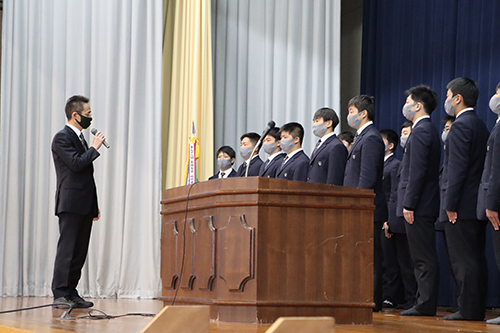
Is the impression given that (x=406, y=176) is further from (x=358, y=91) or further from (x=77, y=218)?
(x=358, y=91)

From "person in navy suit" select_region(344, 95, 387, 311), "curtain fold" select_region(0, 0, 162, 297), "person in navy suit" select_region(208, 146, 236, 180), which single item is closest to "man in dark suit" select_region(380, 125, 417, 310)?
"person in navy suit" select_region(344, 95, 387, 311)

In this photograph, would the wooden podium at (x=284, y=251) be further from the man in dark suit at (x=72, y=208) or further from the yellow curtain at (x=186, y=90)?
the yellow curtain at (x=186, y=90)

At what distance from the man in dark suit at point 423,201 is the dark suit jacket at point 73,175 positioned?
2.29 meters

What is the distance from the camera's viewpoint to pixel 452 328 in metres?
3.41

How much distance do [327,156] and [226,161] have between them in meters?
2.26

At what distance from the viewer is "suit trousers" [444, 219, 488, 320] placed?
4109mm

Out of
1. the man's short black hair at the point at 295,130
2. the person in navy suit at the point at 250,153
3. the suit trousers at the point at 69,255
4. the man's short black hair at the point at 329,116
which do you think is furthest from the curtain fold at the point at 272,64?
the suit trousers at the point at 69,255

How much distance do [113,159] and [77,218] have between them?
2.12 meters

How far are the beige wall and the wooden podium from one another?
18.0 ft

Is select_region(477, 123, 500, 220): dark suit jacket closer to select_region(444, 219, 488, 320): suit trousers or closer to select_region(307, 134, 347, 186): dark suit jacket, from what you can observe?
select_region(444, 219, 488, 320): suit trousers

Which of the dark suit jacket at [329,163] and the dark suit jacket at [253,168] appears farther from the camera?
the dark suit jacket at [253,168]

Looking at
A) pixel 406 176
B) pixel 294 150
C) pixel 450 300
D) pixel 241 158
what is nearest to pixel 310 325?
pixel 406 176

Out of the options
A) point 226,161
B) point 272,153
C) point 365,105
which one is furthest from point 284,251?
point 226,161

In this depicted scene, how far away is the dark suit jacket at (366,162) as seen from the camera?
4703 millimetres
